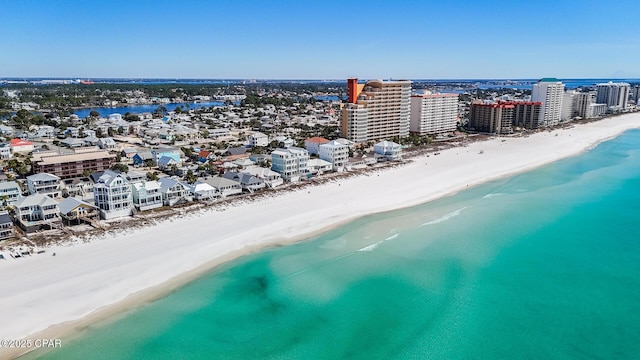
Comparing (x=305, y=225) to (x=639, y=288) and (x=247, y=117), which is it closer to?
(x=639, y=288)

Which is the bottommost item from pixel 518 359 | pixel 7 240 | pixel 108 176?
pixel 518 359

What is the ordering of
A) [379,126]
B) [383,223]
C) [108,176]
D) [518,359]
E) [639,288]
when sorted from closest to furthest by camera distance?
[518,359] < [639,288] < [108,176] < [383,223] < [379,126]

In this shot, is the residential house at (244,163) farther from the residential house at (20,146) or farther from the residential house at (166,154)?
the residential house at (20,146)

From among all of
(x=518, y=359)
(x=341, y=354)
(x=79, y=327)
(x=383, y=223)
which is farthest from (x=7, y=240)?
(x=518, y=359)

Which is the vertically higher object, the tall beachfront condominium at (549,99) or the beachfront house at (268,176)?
the tall beachfront condominium at (549,99)

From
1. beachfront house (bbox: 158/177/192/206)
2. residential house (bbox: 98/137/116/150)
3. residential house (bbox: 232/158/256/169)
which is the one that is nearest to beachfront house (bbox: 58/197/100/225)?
beachfront house (bbox: 158/177/192/206)

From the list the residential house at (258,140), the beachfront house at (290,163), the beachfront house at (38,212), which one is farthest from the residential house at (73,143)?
the beachfront house at (290,163)

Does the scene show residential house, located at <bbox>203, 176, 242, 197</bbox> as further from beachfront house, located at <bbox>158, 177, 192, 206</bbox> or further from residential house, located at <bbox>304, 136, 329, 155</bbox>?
residential house, located at <bbox>304, 136, 329, 155</bbox>
